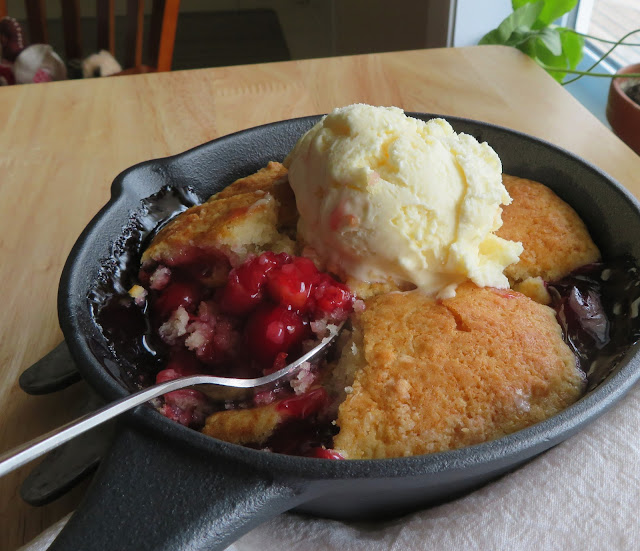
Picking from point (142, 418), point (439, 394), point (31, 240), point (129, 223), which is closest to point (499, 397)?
point (439, 394)

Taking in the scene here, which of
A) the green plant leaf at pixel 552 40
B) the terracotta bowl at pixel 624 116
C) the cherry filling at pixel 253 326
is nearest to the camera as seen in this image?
the cherry filling at pixel 253 326

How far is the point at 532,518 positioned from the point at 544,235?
48 centimetres

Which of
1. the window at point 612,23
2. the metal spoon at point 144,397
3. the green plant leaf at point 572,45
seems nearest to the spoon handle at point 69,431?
the metal spoon at point 144,397

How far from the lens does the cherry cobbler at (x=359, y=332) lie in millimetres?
802

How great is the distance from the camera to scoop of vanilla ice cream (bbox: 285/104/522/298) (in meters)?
0.93

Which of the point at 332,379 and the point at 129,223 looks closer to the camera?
the point at 332,379

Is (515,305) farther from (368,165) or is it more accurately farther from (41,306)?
(41,306)

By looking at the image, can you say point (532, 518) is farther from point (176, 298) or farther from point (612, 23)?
point (612, 23)

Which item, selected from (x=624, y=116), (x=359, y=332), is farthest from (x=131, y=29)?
(x=359, y=332)

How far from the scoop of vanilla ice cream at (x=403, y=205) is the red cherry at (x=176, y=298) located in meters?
0.21

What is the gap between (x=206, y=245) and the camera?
102cm

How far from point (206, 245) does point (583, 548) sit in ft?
2.23

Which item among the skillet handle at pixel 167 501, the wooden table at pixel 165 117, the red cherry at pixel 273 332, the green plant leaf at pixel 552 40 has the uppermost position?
the green plant leaf at pixel 552 40

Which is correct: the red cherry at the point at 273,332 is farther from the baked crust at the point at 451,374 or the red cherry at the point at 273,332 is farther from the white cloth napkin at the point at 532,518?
the white cloth napkin at the point at 532,518
